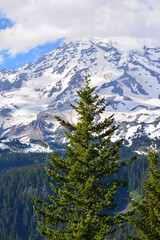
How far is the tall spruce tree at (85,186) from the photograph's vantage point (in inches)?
1030

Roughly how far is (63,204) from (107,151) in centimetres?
474

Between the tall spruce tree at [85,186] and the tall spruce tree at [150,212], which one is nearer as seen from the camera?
the tall spruce tree at [85,186]

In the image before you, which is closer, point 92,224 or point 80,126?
point 92,224

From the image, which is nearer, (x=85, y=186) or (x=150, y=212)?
(x=85, y=186)

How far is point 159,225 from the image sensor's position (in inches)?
1049

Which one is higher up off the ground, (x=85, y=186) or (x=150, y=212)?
(x=85, y=186)

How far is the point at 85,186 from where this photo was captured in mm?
26188

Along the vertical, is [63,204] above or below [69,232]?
above

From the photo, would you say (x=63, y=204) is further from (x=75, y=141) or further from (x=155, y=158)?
(x=155, y=158)

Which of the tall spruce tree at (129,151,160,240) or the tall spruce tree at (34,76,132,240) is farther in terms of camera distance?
the tall spruce tree at (129,151,160,240)

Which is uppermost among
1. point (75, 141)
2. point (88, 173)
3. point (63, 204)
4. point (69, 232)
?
point (75, 141)

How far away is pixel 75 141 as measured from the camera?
93.0 feet

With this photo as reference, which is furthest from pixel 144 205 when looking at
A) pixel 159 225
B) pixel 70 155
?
pixel 70 155

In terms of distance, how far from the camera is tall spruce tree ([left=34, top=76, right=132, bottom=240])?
2616 cm
